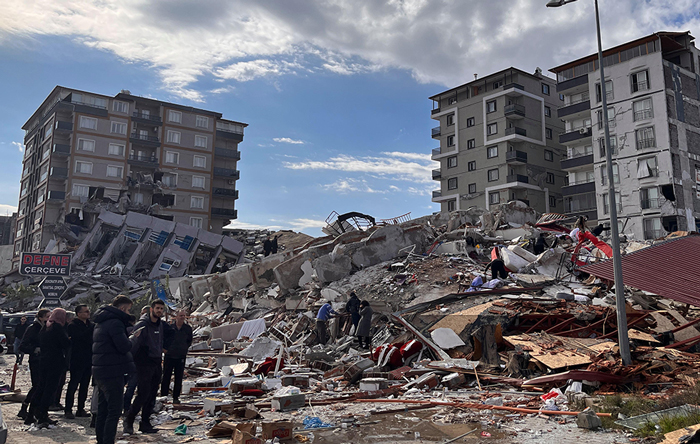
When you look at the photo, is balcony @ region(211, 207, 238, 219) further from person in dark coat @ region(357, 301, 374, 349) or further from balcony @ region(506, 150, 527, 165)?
person in dark coat @ region(357, 301, 374, 349)

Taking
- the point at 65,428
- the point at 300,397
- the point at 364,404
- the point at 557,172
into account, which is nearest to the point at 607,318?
the point at 364,404

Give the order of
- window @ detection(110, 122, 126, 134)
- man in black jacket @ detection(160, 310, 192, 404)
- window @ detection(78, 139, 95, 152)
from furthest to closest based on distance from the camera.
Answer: window @ detection(110, 122, 126, 134) < window @ detection(78, 139, 95, 152) < man in black jacket @ detection(160, 310, 192, 404)

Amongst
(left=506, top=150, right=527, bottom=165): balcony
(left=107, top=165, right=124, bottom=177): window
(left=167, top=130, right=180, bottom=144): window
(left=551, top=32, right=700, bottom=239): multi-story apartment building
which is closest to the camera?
(left=551, top=32, right=700, bottom=239): multi-story apartment building

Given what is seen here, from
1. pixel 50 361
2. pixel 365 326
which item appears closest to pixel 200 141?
pixel 365 326

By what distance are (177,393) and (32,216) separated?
52836 millimetres

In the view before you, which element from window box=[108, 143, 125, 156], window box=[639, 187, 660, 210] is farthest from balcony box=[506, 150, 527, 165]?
window box=[108, 143, 125, 156]

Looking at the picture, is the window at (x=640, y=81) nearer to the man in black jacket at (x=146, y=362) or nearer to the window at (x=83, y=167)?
the man in black jacket at (x=146, y=362)

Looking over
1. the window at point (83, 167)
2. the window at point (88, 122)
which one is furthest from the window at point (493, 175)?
the window at point (88, 122)

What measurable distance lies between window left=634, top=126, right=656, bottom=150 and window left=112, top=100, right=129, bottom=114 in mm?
45221

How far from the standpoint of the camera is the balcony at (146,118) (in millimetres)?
51188

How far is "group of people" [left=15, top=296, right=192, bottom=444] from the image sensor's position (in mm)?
5215

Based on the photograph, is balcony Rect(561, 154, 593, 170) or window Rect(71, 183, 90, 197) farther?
window Rect(71, 183, 90, 197)

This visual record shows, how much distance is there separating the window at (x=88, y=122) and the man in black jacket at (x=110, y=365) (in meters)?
49.5

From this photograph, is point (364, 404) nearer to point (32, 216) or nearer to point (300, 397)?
Answer: point (300, 397)
